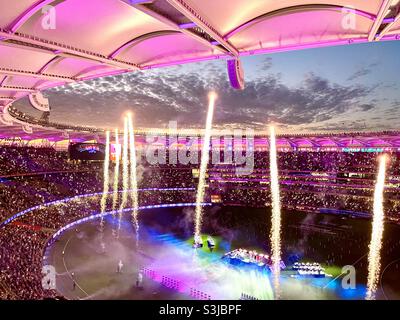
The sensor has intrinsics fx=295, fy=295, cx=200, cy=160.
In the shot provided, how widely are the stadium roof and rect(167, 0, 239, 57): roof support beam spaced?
0.01m

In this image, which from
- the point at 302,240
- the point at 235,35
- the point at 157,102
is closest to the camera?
the point at 235,35

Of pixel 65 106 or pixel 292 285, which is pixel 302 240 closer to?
pixel 292 285

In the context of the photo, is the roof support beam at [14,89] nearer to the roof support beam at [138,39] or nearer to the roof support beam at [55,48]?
the roof support beam at [55,48]

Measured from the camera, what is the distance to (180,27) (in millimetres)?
6691

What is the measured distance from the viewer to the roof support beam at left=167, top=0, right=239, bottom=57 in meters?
5.59

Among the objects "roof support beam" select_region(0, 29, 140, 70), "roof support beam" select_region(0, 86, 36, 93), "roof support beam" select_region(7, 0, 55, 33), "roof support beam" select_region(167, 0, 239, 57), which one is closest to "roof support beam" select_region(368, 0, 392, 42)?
"roof support beam" select_region(167, 0, 239, 57)

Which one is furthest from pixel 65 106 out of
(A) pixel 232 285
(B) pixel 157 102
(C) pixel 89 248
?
(A) pixel 232 285

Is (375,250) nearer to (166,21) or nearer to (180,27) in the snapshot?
(180,27)

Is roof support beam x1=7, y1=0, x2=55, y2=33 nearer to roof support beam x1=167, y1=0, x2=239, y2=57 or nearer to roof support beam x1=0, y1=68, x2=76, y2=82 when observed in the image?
roof support beam x1=167, y1=0, x2=239, y2=57

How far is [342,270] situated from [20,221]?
35.7 meters

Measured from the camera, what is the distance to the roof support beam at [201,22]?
220 inches

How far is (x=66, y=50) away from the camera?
27.0 ft

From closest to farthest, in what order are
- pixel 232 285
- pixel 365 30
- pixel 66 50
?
1. pixel 365 30
2. pixel 66 50
3. pixel 232 285

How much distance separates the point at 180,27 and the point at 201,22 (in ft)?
1.85
